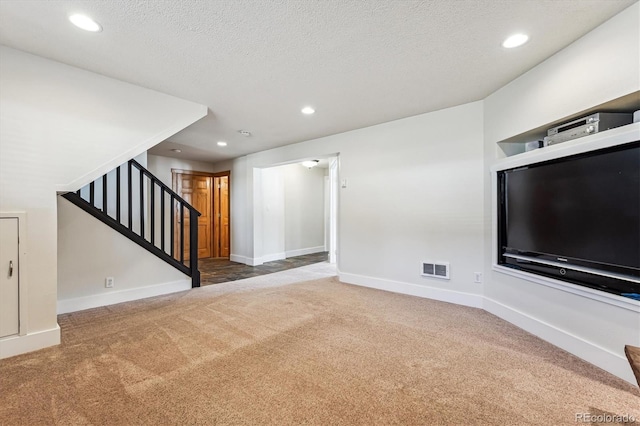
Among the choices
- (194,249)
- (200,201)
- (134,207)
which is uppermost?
(200,201)

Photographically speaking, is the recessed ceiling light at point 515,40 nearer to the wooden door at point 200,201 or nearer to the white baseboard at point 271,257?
the white baseboard at point 271,257

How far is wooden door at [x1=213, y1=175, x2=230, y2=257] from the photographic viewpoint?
7219 mm

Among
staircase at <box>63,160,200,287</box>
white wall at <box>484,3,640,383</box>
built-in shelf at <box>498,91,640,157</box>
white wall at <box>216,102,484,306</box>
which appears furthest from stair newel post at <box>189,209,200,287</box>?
built-in shelf at <box>498,91,640,157</box>

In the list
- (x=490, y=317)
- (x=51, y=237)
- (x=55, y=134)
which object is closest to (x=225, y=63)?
(x=55, y=134)

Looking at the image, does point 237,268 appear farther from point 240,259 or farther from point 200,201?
point 200,201

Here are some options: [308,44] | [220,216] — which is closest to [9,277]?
[308,44]

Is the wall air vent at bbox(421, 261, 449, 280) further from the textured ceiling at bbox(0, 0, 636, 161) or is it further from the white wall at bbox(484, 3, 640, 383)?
the textured ceiling at bbox(0, 0, 636, 161)

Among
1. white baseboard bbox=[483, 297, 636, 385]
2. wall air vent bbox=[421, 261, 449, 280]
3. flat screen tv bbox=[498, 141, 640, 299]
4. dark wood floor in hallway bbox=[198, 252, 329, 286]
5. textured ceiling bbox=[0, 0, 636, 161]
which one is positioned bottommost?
dark wood floor in hallway bbox=[198, 252, 329, 286]

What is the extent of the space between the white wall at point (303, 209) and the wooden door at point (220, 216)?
5.08ft

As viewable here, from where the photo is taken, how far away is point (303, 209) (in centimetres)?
777

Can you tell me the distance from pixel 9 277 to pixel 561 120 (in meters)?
4.68

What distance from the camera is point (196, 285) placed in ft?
14.0

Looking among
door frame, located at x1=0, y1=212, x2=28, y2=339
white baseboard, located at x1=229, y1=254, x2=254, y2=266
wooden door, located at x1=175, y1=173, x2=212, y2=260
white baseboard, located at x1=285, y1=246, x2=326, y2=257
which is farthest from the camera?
white baseboard, located at x1=285, y1=246, x2=326, y2=257

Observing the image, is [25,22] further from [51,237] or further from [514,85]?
[514,85]
